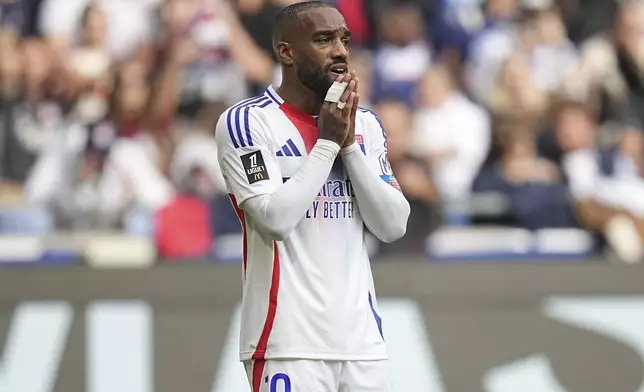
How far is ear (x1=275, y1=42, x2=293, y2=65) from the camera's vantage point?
13.2 feet

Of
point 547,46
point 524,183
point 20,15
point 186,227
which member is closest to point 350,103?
point 186,227

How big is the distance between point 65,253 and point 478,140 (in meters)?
3.12

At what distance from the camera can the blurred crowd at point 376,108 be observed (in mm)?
7938

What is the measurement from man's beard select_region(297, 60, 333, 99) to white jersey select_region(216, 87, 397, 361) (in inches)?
4.2

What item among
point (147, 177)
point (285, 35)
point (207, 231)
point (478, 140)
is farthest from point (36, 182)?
point (285, 35)

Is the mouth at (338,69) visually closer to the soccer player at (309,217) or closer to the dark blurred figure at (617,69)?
the soccer player at (309,217)

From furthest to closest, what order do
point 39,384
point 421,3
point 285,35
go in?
point 421,3, point 39,384, point 285,35

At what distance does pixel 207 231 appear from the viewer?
771 centimetres

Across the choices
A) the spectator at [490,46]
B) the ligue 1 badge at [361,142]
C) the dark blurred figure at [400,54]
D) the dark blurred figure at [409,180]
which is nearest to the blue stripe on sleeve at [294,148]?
the ligue 1 badge at [361,142]

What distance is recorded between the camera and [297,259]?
391cm

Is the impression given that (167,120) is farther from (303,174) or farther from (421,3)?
(303,174)

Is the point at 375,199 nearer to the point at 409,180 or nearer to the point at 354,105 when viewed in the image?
the point at 354,105

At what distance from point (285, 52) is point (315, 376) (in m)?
1.12

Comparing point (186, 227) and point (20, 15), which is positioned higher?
point (20, 15)
